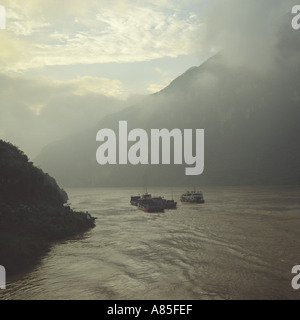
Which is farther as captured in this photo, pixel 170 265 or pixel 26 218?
pixel 26 218

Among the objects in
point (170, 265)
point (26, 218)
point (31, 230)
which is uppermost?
point (26, 218)

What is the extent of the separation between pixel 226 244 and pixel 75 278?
59.3 ft

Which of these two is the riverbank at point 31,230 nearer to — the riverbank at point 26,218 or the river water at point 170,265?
the riverbank at point 26,218

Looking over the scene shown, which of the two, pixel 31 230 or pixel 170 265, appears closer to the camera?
pixel 170 265

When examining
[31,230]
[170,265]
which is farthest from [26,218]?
[170,265]

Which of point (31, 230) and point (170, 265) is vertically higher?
point (31, 230)

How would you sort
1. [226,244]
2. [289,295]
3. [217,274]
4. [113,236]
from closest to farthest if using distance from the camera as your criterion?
[289,295] → [217,274] → [226,244] → [113,236]

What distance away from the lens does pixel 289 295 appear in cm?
1816

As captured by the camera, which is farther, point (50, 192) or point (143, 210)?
point (143, 210)

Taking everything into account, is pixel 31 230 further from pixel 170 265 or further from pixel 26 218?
pixel 170 265
